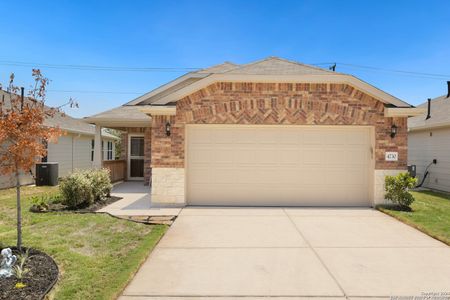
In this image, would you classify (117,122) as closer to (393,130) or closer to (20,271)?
(20,271)

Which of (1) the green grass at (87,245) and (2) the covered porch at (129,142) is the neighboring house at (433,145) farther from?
(2) the covered porch at (129,142)

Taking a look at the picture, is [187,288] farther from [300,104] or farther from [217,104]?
[300,104]

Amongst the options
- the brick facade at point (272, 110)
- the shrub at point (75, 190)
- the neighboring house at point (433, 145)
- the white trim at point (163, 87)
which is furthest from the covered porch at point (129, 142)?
the neighboring house at point (433, 145)

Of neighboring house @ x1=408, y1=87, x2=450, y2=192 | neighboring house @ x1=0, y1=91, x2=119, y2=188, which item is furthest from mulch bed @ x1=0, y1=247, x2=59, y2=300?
neighboring house @ x1=408, y1=87, x2=450, y2=192

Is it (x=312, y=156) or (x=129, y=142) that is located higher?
(x=129, y=142)

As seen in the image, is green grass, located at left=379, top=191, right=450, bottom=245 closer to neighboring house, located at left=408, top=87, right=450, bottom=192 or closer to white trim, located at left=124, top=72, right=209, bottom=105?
neighboring house, located at left=408, top=87, right=450, bottom=192

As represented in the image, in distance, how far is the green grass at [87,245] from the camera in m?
3.85

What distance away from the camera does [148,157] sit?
14.1 meters

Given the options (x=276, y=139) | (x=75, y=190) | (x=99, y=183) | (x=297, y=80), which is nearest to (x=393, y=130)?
(x=297, y=80)

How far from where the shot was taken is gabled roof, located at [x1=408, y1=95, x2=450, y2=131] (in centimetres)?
1285

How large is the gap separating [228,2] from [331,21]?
5.25m

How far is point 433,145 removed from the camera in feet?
45.6

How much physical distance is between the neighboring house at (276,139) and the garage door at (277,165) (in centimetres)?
3

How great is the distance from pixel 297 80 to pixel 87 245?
22.5 feet
